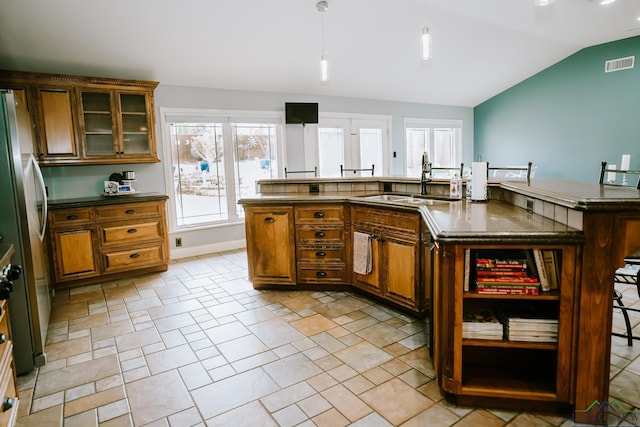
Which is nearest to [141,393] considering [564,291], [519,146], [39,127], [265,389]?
[265,389]

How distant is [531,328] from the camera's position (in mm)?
1848

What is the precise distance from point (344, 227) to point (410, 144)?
435cm

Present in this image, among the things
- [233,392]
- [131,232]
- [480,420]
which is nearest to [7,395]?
[233,392]

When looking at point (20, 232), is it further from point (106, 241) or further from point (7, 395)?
point (106, 241)

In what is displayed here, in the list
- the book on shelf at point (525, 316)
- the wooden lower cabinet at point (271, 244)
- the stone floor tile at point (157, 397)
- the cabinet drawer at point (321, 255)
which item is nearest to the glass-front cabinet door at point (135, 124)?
the wooden lower cabinet at point (271, 244)

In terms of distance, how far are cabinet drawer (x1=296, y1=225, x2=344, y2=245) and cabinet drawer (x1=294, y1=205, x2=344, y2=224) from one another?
56mm

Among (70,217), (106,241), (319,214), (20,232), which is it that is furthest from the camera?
(106,241)

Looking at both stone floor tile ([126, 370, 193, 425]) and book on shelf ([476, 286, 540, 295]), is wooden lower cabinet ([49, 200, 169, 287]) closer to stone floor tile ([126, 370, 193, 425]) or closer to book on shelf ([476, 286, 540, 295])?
stone floor tile ([126, 370, 193, 425])

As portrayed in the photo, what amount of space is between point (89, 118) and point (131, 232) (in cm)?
134

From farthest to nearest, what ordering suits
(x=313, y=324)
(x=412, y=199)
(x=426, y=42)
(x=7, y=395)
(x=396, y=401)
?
1. (x=412, y=199)
2. (x=313, y=324)
3. (x=426, y=42)
4. (x=396, y=401)
5. (x=7, y=395)

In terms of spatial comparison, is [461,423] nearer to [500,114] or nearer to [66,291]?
[66,291]

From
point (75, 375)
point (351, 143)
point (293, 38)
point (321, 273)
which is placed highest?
point (293, 38)

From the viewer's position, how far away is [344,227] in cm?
355

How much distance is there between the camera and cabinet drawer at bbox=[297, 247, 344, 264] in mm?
3621
